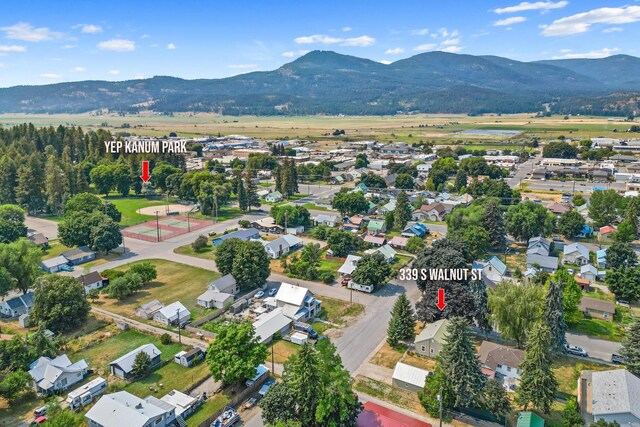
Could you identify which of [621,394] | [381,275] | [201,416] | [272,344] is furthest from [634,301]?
[201,416]

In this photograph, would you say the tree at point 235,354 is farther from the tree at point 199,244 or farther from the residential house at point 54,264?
the residential house at point 54,264

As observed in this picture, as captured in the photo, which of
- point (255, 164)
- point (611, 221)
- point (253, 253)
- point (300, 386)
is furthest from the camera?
point (255, 164)

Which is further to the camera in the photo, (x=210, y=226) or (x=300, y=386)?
(x=210, y=226)

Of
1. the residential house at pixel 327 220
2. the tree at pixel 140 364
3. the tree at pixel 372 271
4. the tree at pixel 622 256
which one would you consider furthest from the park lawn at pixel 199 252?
the tree at pixel 622 256

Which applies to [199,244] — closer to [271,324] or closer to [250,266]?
[250,266]

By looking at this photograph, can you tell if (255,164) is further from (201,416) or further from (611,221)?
(201,416)

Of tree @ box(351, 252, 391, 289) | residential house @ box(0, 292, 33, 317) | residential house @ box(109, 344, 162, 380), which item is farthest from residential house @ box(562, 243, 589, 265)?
residential house @ box(0, 292, 33, 317)
